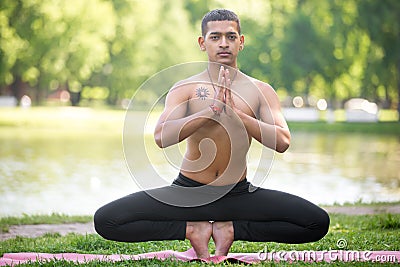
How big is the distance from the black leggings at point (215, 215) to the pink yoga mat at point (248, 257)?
0.22 meters

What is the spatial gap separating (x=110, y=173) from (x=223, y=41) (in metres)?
9.72

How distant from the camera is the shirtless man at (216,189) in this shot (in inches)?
195

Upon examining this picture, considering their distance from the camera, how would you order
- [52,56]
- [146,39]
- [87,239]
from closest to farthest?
[87,239]
[52,56]
[146,39]

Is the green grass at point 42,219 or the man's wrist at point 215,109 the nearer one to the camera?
the man's wrist at point 215,109

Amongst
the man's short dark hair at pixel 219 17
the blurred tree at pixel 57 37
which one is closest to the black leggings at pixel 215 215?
the man's short dark hair at pixel 219 17

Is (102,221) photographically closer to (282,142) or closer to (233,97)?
(233,97)

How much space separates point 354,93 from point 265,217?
149 feet

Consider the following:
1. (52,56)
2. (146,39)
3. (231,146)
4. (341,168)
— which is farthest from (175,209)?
(146,39)

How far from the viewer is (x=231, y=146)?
16.5 ft

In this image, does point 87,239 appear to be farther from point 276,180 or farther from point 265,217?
point 276,180

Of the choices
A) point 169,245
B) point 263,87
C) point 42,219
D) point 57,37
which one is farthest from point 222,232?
point 57,37

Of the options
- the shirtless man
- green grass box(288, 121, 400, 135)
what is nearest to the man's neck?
the shirtless man

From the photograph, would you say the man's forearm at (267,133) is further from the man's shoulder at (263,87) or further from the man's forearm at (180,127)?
the man's shoulder at (263,87)

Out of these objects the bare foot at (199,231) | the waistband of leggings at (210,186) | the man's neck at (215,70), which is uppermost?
the man's neck at (215,70)
